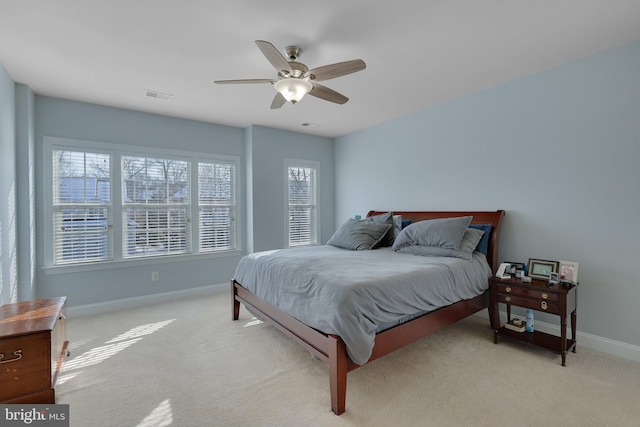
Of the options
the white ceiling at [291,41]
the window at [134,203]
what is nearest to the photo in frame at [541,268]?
the white ceiling at [291,41]

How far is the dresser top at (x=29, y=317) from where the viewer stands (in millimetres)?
1829

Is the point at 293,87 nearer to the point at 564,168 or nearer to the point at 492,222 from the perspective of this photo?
the point at 492,222

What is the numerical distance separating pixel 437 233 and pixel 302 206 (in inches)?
104

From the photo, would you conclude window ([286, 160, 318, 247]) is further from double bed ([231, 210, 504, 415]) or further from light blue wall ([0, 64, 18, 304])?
light blue wall ([0, 64, 18, 304])

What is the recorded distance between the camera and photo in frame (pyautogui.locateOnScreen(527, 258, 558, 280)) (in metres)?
2.66

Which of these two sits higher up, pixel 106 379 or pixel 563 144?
pixel 563 144

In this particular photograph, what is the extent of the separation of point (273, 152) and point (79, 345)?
340 centimetres

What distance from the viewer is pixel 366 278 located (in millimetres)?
2160

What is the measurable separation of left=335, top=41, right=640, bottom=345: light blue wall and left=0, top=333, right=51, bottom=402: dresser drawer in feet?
13.0

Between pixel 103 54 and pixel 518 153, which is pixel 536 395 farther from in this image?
pixel 103 54

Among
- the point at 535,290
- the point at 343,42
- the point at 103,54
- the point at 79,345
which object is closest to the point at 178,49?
the point at 103,54

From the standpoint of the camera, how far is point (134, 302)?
3.86 meters

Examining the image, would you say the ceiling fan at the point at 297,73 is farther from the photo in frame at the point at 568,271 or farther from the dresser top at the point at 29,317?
the photo in frame at the point at 568,271

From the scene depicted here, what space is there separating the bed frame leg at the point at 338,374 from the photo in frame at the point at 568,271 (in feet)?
6.95
